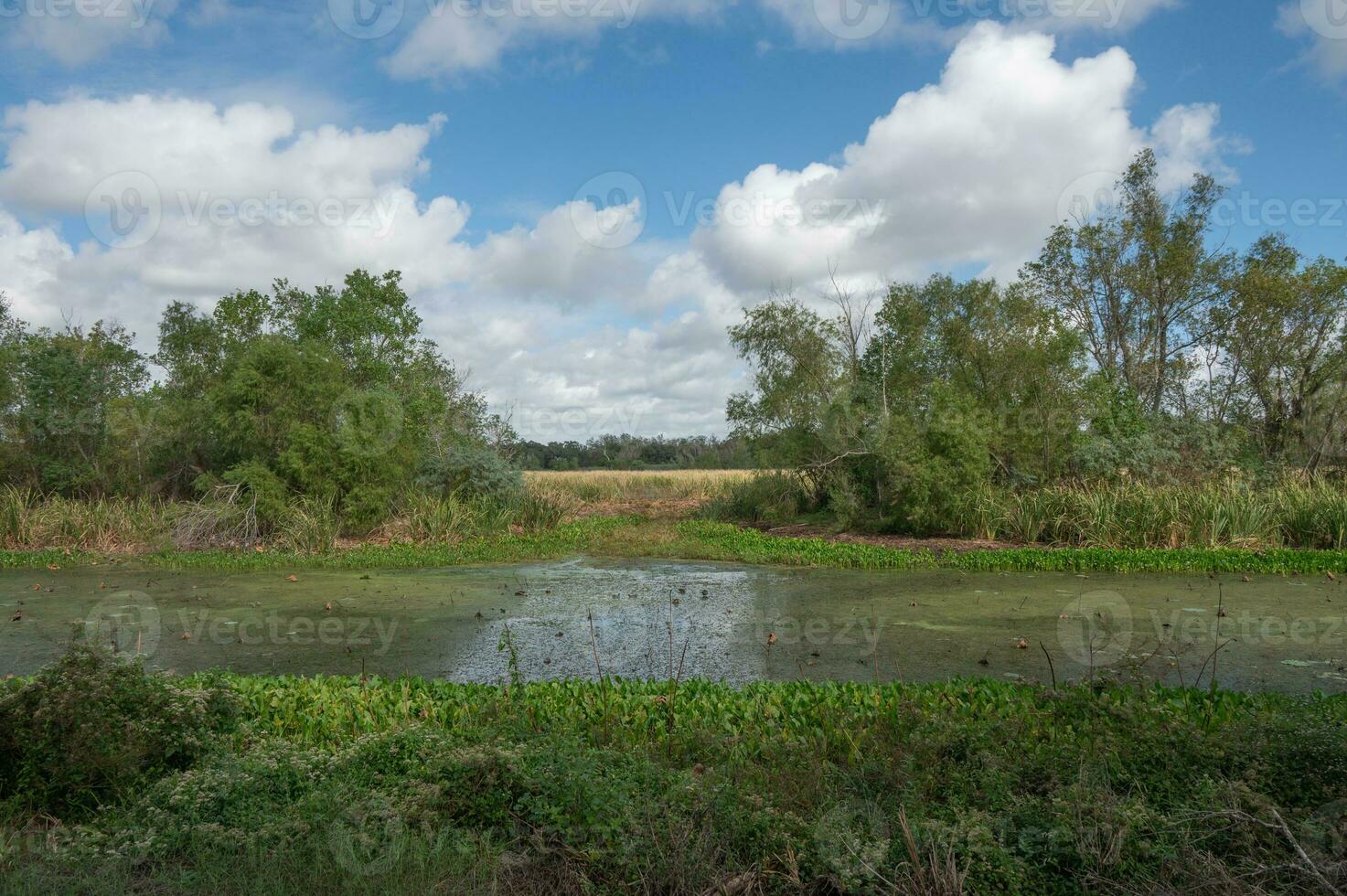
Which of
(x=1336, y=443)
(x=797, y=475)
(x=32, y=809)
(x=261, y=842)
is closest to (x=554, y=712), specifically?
(x=261, y=842)

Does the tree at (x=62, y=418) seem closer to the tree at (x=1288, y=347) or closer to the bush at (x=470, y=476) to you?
the bush at (x=470, y=476)

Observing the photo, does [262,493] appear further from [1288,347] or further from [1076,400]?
[1288,347]

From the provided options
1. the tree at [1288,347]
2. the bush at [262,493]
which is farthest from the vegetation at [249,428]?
the tree at [1288,347]

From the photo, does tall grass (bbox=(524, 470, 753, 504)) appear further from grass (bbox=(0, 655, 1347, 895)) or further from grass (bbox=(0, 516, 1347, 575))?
grass (bbox=(0, 655, 1347, 895))

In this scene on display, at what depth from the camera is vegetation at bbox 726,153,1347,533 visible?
47.1 ft

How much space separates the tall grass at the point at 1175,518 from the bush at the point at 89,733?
42.5 ft

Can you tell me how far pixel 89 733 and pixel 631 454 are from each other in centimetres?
6371

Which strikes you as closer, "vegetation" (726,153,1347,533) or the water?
the water

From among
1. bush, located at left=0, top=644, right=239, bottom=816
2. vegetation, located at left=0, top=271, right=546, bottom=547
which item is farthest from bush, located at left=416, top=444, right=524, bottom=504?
bush, located at left=0, top=644, right=239, bottom=816

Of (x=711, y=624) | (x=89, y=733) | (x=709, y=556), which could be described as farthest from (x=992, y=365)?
(x=89, y=733)

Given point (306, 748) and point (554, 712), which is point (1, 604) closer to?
point (306, 748)

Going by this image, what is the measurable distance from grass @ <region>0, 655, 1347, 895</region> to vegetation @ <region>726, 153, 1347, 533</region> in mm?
10219

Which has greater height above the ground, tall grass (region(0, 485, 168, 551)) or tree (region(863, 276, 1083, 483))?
tree (region(863, 276, 1083, 483))

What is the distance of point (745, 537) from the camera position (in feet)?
51.3
